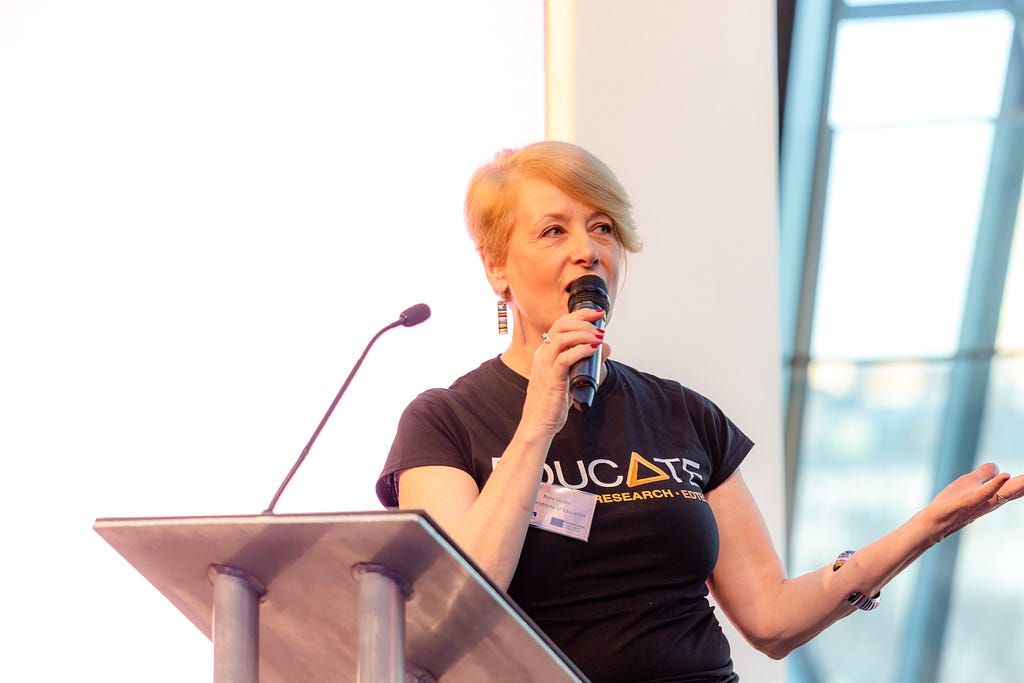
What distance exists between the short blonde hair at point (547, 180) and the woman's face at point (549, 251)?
0.01m

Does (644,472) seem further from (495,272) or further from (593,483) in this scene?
(495,272)

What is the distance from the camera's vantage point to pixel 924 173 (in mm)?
5711

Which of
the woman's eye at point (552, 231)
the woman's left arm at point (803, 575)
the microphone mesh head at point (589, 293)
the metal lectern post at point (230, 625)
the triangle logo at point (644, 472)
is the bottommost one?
the woman's left arm at point (803, 575)

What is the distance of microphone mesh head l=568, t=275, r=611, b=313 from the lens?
60.7 inches

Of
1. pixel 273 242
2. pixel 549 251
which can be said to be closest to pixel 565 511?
pixel 549 251

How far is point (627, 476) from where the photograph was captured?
1660mm

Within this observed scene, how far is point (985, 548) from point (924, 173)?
199 cm

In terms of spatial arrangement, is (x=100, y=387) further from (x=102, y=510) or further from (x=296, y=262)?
(x=296, y=262)

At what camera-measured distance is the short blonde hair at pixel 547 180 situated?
1762mm

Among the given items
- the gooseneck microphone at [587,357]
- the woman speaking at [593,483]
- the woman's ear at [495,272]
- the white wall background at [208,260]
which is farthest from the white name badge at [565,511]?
the white wall background at [208,260]

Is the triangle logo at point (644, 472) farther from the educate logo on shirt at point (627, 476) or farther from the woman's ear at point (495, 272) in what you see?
the woman's ear at point (495, 272)

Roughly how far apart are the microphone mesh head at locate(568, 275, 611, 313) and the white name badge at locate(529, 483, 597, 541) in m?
0.27

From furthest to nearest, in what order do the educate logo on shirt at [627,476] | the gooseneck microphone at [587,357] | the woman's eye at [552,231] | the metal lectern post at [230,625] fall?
the woman's eye at [552,231], the educate logo on shirt at [627,476], the gooseneck microphone at [587,357], the metal lectern post at [230,625]

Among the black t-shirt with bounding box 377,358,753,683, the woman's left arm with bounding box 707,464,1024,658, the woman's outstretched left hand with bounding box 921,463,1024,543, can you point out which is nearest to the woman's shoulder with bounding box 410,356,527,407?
the black t-shirt with bounding box 377,358,753,683
